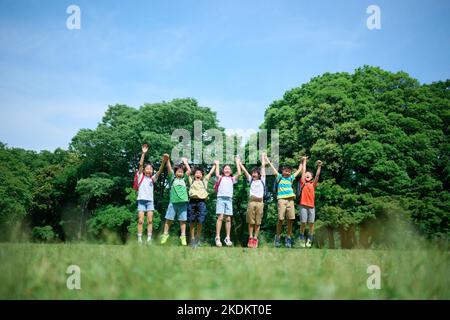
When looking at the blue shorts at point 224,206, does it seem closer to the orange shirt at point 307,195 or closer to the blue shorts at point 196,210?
the blue shorts at point 196,210

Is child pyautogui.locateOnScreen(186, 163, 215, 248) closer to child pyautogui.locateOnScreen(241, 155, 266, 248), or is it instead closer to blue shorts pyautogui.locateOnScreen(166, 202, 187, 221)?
blue shorts pyautogui.locateOnScreen(166, 202, 187, 221)

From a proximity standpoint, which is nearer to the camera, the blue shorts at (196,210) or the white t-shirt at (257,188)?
the blue shorts at (196,210)

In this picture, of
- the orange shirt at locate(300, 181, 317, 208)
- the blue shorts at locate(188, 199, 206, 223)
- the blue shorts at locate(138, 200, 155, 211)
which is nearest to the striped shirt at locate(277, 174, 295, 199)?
the orange shirt at locate(300, 181, 317, 208)

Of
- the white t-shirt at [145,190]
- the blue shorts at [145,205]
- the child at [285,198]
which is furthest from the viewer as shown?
the child at [285,198]

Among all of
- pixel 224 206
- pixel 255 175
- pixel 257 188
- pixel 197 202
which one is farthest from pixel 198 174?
pixel 257 188

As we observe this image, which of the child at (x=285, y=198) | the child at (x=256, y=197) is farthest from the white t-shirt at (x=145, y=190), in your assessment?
the child at (x=285, y=198)

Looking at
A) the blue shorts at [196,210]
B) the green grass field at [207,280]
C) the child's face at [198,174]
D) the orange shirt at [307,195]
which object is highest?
the child's face at [198,174]

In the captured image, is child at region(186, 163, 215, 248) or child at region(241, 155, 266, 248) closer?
child at region(186, 163, 215, 248)

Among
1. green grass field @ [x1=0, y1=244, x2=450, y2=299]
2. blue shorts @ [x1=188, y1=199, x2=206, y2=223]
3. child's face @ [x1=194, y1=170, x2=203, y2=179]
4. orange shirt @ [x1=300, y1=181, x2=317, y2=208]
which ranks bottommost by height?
green grass field @ [x1=0, y1=244, x2=450, y2=299]

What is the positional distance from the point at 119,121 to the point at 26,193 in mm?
15402

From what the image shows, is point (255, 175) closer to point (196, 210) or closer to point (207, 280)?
point (196, 210)

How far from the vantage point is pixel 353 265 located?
18.0 feet

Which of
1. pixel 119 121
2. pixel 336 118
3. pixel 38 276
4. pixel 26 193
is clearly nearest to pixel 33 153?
pixel 26 193
